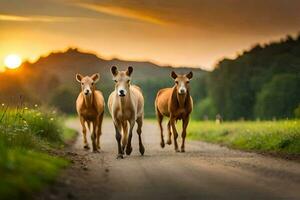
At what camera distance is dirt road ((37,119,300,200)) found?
533 inches

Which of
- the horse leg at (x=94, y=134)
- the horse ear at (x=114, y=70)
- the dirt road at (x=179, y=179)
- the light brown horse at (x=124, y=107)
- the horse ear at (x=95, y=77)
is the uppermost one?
the horse ear at (x=114, y=70)

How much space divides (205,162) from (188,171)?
3.00 meters

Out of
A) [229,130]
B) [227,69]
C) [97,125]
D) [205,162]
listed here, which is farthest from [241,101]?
[205,162]

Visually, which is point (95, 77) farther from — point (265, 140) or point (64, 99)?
point (64, 99)

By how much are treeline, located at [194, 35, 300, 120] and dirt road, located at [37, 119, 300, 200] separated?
8283cm

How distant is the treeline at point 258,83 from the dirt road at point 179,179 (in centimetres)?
8283

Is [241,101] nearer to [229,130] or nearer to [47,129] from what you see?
[229,130]

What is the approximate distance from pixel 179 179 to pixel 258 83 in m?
101

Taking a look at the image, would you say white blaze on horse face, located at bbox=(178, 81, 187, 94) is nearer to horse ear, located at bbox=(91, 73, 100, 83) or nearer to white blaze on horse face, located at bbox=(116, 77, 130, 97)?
horse ear, located at bbox=(91, 73, 100, 83)

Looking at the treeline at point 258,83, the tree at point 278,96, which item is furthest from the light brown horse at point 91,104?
the tree at point 278,96

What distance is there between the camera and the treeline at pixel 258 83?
353 feet

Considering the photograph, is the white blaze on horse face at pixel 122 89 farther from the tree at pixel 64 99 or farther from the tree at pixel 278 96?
the tree at pixel 64 99

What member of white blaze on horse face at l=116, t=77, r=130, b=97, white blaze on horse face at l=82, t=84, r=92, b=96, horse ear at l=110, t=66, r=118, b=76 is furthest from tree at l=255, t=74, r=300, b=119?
white blaze on horse face at l=116, t=77, r=130, b=97

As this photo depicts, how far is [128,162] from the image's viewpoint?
21.5 metres
